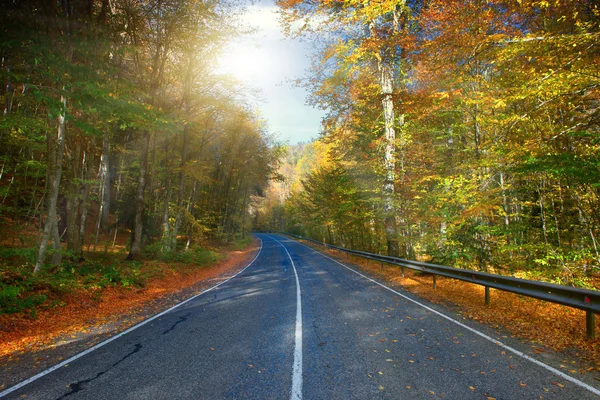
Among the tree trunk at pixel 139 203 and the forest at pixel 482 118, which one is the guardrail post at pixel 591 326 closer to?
the forest at pixel 482 118

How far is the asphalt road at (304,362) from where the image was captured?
327 cm

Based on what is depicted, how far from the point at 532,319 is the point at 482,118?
18.8 ft

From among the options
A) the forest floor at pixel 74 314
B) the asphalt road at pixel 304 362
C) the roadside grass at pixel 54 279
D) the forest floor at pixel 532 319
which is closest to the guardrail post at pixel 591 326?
the forest floor at pixel 532 319

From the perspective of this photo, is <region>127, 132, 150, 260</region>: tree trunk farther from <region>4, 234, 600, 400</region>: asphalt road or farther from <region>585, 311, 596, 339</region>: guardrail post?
<region>585, 311, 596, 339</region>: guardrail post

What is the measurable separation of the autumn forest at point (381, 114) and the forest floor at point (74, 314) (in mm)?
310

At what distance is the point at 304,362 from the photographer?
13.1 ft

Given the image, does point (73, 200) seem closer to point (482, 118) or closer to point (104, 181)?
point (104, 181)

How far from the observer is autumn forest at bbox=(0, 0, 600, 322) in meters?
6.84

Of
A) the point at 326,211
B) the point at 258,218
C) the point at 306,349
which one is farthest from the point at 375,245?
the point at 258,218

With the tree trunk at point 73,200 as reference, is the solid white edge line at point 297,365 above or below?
below

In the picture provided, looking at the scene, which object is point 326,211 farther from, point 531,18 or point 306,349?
point 306,349

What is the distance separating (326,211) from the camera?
96.8ft

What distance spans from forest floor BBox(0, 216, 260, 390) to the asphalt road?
62 centimetres

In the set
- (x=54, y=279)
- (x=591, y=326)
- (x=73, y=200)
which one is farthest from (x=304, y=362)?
(x=73, y=200)
